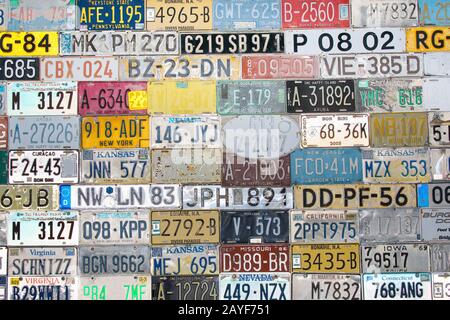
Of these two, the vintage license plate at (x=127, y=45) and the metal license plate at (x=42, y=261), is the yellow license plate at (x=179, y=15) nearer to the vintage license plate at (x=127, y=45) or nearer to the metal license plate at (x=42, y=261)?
the vintage license plate at (x=127, y=45)

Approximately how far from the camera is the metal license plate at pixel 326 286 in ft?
22.5

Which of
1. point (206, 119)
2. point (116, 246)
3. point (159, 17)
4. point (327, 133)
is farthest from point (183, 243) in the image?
point (159, 17)

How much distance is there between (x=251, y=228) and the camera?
6.91m

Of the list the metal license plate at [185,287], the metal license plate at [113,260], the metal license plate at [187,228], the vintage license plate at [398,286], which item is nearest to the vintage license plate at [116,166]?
the metal license plate at [187,228]

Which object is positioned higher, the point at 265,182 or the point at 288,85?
the point at 288,85

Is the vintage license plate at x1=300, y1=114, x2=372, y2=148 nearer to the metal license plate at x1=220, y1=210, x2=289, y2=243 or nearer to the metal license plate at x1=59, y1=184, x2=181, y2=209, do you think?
the metal license plate at x1=220, y1=210, x2=289, y2=243

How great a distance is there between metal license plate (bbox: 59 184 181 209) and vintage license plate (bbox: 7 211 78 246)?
119mm

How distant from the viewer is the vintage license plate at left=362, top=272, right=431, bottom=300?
6.85m

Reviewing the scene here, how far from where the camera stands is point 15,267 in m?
6.92

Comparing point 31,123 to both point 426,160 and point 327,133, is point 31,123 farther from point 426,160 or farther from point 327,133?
point 426,160

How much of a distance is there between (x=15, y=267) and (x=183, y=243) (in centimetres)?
155

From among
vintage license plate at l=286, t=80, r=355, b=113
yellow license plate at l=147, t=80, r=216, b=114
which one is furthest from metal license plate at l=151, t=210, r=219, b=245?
vintage license plate at l=286, t=80, r=355, b=113

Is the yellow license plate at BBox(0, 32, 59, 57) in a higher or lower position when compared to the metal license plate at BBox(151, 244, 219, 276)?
higher

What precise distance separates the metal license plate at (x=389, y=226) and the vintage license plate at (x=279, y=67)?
55.5 inches
